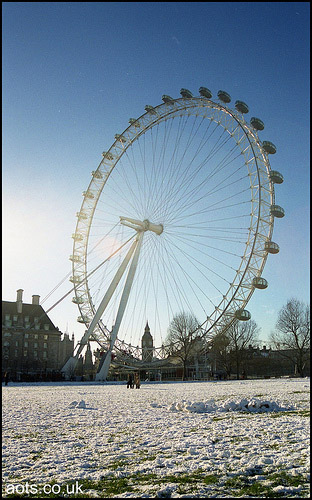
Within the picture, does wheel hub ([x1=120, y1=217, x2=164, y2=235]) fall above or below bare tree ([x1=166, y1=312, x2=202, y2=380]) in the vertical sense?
above

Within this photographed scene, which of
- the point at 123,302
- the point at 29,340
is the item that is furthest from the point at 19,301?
the point at 123,302

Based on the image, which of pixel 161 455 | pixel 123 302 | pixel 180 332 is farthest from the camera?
pixel 180 332

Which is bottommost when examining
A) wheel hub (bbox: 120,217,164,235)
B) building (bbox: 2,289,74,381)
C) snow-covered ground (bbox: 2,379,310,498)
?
building (bbox: 2,289,74,381)

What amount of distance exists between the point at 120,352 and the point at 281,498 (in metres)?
59.5

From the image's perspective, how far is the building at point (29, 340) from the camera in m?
92.5

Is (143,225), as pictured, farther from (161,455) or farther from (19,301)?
(19,301)

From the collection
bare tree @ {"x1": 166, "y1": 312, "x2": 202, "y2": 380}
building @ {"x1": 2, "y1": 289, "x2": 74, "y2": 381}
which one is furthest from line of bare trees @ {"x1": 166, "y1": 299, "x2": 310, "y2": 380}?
building @ {"x1": 2, "y1": 289, "x2": 74, "y2": 381}

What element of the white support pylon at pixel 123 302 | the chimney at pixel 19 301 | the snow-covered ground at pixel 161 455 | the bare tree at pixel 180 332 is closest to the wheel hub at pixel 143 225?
the white support pylon at pixel 123 302

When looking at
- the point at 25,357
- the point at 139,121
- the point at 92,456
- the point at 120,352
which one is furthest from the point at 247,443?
the point at 25,357

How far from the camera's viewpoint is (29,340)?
98375 millimetres

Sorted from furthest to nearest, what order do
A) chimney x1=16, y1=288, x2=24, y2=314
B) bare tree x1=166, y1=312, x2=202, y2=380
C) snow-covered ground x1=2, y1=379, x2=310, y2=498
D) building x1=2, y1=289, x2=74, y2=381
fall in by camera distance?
chimney x1=16, y1=288, x2=24, y2=314, building x1=2, y1=289, x2=74, y2=381, bare tree x1=166, y1=312, x2=202, y2=380, snow-covered ground x1=2, y1=379, x2=310, y2=498

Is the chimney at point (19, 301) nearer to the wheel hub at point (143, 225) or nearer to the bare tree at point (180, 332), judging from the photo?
the bare tree at point (180, 332)

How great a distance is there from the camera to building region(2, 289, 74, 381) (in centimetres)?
9250

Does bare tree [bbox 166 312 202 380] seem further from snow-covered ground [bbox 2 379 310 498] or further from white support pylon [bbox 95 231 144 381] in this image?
snow-covered ground [bbox 2 379 310 498]
